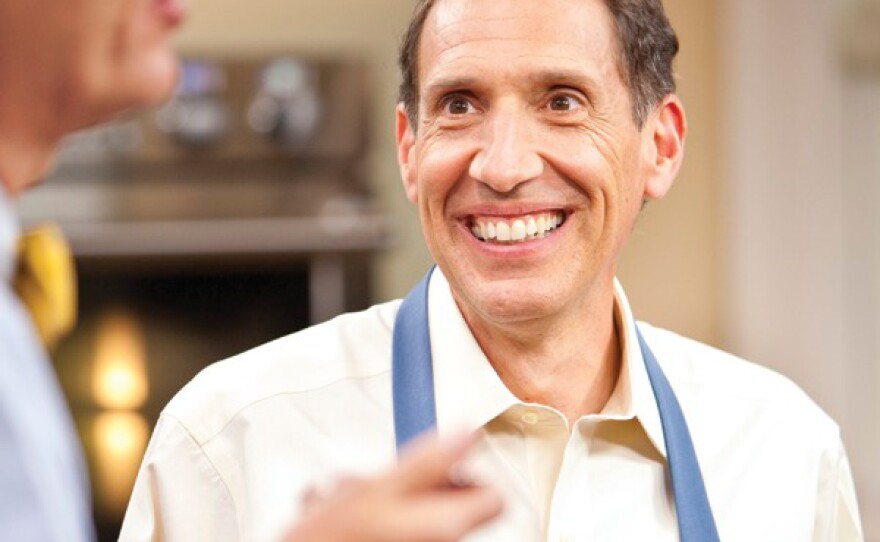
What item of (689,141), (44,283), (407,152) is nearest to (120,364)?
(689,141)

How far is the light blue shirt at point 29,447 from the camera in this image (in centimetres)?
59

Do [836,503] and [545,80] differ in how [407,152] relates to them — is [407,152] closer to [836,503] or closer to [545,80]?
[545,80]

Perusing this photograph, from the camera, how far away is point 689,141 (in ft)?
11.5

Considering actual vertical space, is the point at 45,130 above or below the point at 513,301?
above

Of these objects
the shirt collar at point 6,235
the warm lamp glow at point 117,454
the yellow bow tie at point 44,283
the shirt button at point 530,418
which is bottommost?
the warm lamp glow at point 117,454

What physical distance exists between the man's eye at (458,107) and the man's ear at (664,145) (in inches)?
9.9

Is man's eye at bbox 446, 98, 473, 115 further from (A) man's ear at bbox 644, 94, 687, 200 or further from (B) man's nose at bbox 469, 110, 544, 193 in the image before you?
(A) man's ear at bbox 644, 94, 687, 200

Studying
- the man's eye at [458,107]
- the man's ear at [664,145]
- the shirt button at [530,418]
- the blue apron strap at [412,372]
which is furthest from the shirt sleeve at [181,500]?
the man's ear at [664,145]

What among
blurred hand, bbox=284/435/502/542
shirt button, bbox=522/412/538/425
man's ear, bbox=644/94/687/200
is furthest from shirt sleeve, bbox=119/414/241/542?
blurred hand, bbox=284/435/502/542

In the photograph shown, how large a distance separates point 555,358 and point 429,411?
0.16m

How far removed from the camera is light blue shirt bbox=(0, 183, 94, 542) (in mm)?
594

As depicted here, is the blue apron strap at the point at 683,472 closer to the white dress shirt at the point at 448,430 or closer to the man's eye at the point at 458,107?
the white dress shirt at the point at 448,430

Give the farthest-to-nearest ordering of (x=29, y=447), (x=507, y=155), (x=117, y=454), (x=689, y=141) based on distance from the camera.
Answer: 1. (x=689, y=141)
2. (x=117, y=454)
3. (x=507, y=155)
4. (x=29, y=447)

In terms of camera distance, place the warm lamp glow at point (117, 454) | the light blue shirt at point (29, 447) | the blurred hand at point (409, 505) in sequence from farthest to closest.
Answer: the warm lamp glow at point (117, 454) < the blurred hand at point (409, 505) < the light blue shirt at point (29, 447)
